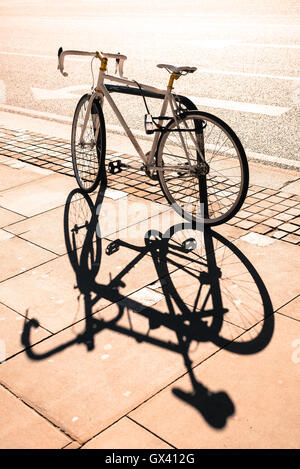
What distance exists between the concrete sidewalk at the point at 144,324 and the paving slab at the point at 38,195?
0.03 meters

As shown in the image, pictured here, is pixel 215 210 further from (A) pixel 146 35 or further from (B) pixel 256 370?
(A) pixel 146 35

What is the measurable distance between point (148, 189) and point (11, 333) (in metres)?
2.70

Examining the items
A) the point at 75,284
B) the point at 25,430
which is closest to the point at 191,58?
the point at 75,284

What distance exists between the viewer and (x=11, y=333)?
3.82 metres

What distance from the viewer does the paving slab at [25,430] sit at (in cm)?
296

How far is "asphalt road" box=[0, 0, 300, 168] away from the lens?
8.98 meters

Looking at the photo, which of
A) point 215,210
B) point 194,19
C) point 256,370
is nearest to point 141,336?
point 256,370

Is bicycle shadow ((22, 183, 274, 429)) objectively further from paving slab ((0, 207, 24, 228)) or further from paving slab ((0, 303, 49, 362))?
paving slab ((0, 207, 24, 228))

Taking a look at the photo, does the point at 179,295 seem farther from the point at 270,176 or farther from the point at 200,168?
the point at 270,176

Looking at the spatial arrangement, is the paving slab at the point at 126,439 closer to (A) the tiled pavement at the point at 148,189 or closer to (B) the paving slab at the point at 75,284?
(B) the paving slab at the point at 75,284

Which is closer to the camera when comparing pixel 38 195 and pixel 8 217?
pixel 8 217

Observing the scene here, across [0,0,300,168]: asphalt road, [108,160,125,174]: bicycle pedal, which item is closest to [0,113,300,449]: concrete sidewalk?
[108,160,125,174]: bicycle pedal

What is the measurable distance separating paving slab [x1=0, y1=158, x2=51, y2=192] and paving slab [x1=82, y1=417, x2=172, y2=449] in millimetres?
3799

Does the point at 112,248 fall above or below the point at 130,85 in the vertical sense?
below
